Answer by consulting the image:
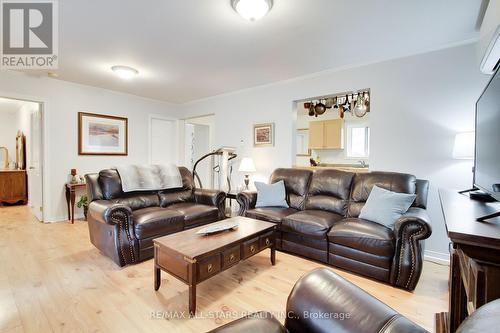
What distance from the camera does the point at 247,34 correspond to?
2.46 meters

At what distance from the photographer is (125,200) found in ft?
10.1

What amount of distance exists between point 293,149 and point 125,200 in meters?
2.64

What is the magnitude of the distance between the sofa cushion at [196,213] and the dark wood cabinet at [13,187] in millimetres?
4632

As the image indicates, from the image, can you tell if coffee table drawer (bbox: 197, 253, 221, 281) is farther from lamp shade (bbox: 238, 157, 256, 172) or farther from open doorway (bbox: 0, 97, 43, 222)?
open doorway (bbox: 0, 97, 43, 222)

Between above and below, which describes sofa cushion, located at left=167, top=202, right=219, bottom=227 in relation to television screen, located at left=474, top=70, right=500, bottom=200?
below

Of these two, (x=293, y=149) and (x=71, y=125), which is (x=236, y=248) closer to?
(x=293, y=149)

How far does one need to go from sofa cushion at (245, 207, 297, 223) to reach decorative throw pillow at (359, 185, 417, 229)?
0.90m

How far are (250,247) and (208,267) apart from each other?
1.74 ft

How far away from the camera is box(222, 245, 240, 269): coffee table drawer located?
6.51 ft

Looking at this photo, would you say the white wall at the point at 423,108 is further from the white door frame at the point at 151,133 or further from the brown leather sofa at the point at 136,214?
the white door frame at the point at 151,133

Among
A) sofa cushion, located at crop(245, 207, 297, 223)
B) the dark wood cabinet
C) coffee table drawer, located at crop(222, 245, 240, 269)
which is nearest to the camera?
coffee table drawer, located at crop(222, 245, 240, 269)

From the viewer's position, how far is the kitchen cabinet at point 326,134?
6.17m

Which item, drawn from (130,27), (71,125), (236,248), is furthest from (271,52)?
(71,125)

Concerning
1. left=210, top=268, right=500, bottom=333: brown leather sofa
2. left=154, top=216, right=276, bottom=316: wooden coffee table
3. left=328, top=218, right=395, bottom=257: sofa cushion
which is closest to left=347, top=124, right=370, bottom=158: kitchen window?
left=328, top=218, right=395, bottom=257: sofa cushion
